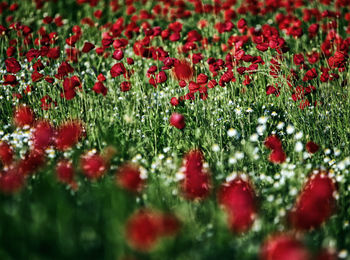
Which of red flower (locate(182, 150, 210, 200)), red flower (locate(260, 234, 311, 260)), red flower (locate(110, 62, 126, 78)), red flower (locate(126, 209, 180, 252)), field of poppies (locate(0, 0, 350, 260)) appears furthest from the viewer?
red flower (locate(110, 62, 126, 78))

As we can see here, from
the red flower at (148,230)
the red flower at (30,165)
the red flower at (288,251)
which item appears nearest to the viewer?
the red flower at (288,251)

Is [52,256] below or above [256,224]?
above

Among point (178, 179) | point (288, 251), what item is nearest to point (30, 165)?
point (178, 179)

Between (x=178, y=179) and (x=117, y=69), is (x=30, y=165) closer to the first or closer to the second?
(x=178, y=179)

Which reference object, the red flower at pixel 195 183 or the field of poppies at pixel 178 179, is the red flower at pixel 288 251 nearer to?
the field of poppies at pixel 178 179

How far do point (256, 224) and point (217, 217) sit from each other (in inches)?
15.0

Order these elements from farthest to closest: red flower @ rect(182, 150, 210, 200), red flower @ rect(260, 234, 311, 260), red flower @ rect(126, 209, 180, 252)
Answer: red flower @ rect(182, 150, 210, 200) < red flower @ rect(126, 209, 180, 252) < red flower @ rect(260, 234, 311, 260)

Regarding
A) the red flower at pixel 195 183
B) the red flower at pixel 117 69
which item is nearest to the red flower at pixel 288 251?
the red flower at pixel 195 183

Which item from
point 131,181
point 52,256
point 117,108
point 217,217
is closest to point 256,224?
point 217,217

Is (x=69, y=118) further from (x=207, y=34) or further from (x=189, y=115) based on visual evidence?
(x=207, y=34)

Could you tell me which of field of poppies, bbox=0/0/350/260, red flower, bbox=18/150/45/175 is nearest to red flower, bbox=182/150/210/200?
field of poppies, bbox=0/0/350/260

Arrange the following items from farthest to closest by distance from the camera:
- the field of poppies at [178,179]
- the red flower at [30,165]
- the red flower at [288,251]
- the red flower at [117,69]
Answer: the red flower at [117,69]
the red flower at [30,165]
the field of poppies at [178,179]
the red flower at [288,251]

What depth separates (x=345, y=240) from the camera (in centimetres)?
248

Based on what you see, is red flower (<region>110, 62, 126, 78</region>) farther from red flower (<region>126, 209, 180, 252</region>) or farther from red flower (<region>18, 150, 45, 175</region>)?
red flower (<region>126, 209, 180, 252</region>)
